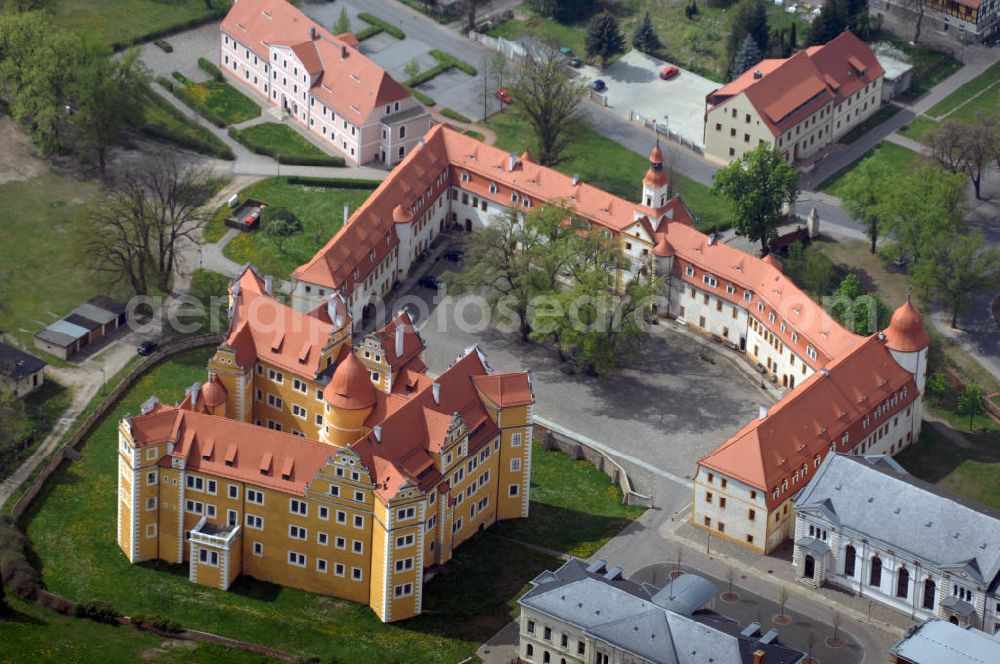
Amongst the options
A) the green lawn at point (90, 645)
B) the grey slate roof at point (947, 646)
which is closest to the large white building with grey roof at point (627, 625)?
the grey slate roof at point (947, 646)

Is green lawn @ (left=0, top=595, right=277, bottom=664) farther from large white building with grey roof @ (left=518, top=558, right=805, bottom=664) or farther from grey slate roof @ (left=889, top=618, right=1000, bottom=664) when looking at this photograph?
grey slate roof @ (left=889, top=618, right=1000, bottom=664)

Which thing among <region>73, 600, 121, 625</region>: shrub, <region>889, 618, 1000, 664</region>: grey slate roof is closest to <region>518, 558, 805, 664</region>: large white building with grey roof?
<region>889, 618, 1000, 664</region>: grey slate roof

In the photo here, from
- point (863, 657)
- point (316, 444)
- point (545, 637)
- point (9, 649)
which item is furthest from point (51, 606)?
point (863, 657)

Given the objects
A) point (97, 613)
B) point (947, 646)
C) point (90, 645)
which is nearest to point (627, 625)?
point (947, 646)

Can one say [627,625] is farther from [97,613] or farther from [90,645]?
[97,613]

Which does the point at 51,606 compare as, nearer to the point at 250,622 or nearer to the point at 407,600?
the point at 250,622

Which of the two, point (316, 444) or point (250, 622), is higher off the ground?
point (316, 444)
